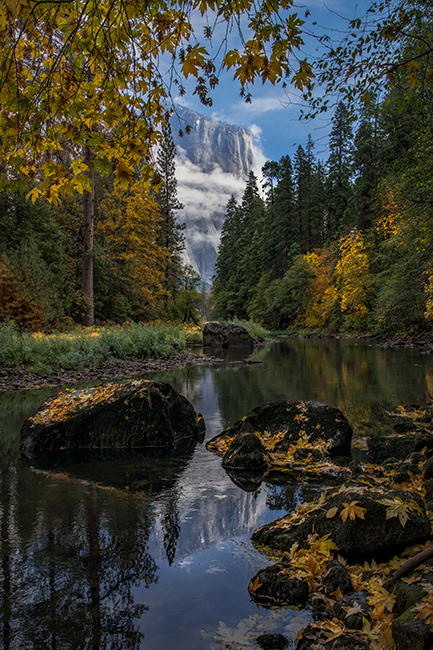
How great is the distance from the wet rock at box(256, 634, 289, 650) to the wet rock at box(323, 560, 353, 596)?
1.36 ft

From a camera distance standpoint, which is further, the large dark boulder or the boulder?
the boulder

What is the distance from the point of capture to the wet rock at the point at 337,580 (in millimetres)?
2318

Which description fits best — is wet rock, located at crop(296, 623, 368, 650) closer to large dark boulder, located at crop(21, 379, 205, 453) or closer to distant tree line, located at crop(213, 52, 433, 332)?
large dark boulder, located at crop(21, 379, 205, 453)

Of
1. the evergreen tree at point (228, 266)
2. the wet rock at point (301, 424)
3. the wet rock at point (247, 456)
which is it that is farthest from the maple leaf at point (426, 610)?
the evergreen tree at point (228, 266)

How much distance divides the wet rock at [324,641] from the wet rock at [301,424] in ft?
10.2

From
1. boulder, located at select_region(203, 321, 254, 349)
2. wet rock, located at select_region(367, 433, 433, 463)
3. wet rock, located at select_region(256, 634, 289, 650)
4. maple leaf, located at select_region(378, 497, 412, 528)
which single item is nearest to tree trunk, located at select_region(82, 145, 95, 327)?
boulder, located at select_region(203, 321, 254, 349)

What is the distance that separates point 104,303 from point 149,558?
23056 millimetres

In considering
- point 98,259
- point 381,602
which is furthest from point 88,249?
point 381,602

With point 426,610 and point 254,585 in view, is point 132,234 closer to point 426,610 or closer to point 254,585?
point 254,585

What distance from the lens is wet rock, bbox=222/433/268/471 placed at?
4.64 meters

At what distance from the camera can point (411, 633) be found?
1657 millimetres

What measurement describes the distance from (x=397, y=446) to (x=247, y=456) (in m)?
1.80

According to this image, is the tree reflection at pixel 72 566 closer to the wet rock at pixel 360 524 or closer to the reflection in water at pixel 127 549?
the reflection in water at pixel 127 549

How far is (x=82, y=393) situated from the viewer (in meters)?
5.99
